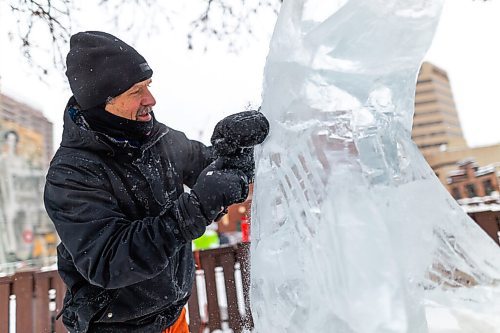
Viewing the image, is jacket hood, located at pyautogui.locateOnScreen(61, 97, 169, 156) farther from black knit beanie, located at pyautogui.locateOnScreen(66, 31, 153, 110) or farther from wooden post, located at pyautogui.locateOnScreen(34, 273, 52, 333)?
wooden post, located at pyautogui.locateOnScreen(34, 273, 52, 333)

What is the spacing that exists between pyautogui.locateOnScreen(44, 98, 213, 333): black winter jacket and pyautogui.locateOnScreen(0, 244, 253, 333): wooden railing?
108 inches

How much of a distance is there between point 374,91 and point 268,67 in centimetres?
36

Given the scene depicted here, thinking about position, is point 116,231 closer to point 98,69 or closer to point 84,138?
point 84,138

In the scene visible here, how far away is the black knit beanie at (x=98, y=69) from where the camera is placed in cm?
149

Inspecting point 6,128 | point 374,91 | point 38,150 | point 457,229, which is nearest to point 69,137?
point 374,91

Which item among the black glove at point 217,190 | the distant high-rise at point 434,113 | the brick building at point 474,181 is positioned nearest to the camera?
the black glove at point 217,190

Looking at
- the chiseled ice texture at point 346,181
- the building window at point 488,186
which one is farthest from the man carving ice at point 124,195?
the building window at point 488,186

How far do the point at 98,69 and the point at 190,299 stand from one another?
330 cm

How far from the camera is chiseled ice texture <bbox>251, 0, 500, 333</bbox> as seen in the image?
1125mm

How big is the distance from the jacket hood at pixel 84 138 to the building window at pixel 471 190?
16548 mm

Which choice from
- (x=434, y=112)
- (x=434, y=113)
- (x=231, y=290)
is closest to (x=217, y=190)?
(x=231, y=290)

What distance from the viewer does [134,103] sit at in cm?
155

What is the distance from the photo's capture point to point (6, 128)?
97.8 feet

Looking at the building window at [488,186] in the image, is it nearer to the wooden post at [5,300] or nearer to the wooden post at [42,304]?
the wooden post at [42,304]
